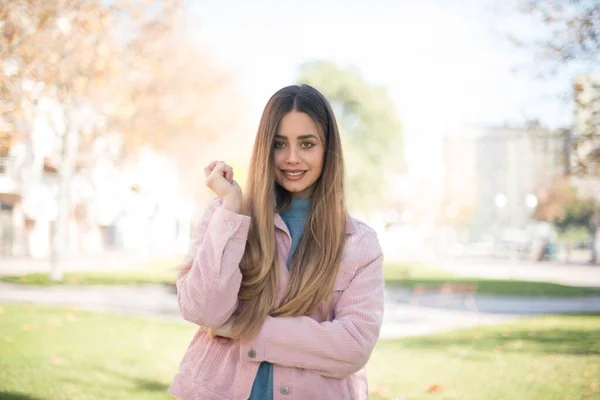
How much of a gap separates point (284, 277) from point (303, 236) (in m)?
0.18

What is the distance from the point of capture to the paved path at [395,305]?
11492 millimetres

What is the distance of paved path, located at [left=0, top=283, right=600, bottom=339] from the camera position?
452 inches

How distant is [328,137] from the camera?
243 centimetres

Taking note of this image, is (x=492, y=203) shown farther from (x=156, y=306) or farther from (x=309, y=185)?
(x=309, y=185)

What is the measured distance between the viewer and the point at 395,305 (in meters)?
14.4

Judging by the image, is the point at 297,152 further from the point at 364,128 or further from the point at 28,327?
the point at 364,128

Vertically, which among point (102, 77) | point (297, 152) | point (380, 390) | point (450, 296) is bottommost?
point (450, 296)

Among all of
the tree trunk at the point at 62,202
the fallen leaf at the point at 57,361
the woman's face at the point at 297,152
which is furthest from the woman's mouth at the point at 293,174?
the tree trunk at the point at 62,202

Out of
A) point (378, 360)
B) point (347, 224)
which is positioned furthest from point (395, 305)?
point (347, 224)

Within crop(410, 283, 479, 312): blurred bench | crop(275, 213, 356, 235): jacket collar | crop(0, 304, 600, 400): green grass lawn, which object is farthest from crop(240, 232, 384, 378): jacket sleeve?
crop(410, 283, 479, 312): blurred bench

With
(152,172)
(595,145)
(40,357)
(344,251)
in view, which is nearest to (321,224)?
(344,251)

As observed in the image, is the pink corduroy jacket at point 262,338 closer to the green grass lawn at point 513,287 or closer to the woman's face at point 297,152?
the woman's face at point 297,152

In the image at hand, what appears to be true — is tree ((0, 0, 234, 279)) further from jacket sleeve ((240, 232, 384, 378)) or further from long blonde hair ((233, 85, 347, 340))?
jacket sleeve ((240, 232, 384, 378))

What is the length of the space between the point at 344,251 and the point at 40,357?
5889 millimetres
